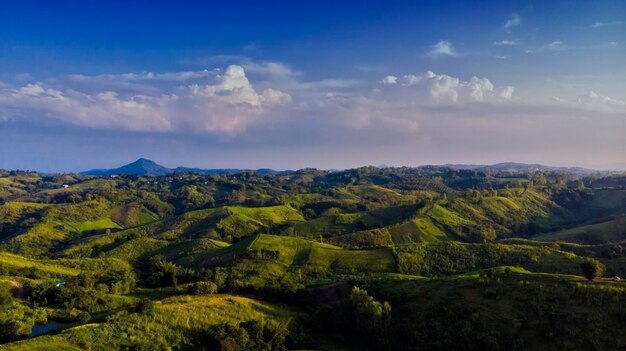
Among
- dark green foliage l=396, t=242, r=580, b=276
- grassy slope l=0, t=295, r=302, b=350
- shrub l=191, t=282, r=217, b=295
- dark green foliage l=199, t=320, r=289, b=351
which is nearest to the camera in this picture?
grassy slope l=0, t=295, r=302, b=350

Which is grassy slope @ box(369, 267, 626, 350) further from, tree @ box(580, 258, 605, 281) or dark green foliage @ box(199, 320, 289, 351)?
dark green foliage @ box(199, 320, 289, 351)

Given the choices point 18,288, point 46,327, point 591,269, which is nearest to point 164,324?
point 46,327

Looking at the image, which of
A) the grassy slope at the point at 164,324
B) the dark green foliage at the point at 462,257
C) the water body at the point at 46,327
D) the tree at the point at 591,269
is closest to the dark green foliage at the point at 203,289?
the grassy slope at the point at 164,324

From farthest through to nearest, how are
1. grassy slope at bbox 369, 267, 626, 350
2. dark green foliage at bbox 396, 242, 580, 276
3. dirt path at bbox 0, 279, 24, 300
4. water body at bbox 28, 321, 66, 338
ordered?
1. dark green foliage at bbox 396, 242, 580, 276
2. dirt path at bbox 0, 279, 24, 300
3. water body at bbox 28, 321, 66, 338
4. grassy slope at bbox 369, 267, 626, 350

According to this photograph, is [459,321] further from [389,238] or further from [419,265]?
[389,238]

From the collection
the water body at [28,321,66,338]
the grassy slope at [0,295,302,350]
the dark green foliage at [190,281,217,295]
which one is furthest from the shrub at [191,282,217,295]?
the water body at [28,321,66,338]

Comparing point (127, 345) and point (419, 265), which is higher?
point (127, 345)

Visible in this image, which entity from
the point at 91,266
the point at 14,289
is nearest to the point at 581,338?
the point at 14,289

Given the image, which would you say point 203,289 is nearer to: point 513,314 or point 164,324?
point 164,324
